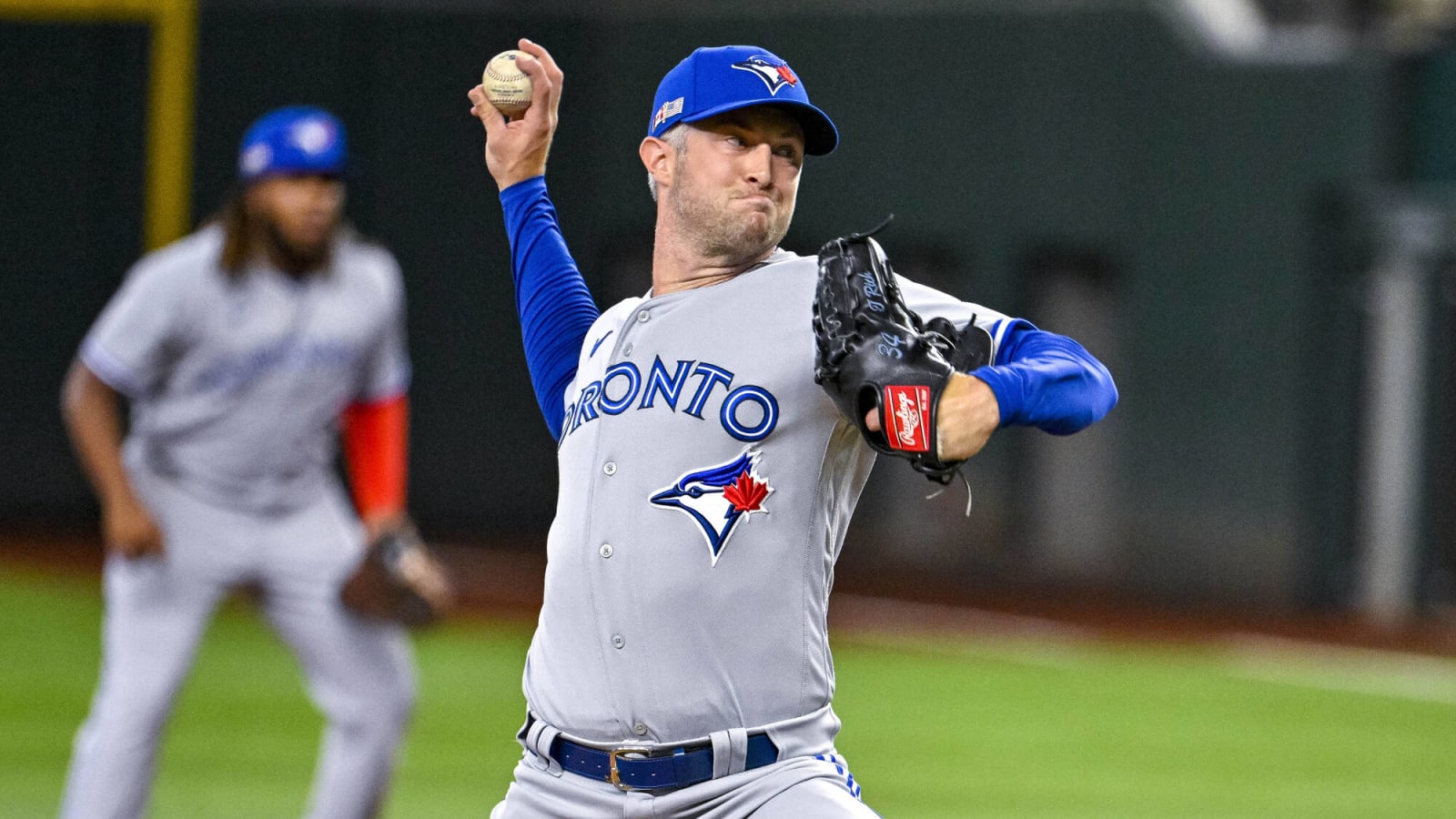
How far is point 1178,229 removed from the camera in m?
15.0

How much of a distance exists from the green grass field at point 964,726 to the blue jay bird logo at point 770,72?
4.13m

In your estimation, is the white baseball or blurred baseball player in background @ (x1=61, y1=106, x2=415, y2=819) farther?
blurred baseball player in background @ (x1=61, y1=106, x2=415, y2=819)

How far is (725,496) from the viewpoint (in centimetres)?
286

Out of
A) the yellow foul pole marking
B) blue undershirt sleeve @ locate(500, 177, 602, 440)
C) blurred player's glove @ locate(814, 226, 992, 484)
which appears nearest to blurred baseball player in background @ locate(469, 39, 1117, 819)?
blurred player's glove @ locate(814, 226, 992, 484)

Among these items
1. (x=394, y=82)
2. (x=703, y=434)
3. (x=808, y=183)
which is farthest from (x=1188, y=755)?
(x=394, y=82)

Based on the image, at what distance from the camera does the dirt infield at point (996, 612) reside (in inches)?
502

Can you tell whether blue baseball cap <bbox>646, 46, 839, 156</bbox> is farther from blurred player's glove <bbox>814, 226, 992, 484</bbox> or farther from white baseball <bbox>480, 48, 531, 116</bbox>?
white baseball <bbox>480, 48, 531, 116</bbox>

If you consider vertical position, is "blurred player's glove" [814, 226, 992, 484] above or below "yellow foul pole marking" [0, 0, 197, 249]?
below

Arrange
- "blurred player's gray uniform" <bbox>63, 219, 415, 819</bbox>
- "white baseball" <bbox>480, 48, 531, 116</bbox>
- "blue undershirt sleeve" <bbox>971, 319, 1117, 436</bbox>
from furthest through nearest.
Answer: "blurred player's gray uniform" <bbox>63, 219, 415, 819</bbox> → "white baseball" <bbox>480, 48, 531, 116</bbox> → "blue undershirt sleeve" <bbox>971, 319, 1117, 436</bbox>

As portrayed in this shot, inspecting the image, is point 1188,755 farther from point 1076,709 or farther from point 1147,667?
point 1147,667

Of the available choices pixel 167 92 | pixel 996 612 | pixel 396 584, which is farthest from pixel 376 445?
pixel 996 612

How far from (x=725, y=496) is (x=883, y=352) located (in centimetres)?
41

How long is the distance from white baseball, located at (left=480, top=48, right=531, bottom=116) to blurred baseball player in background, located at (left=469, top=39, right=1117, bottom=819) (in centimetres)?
49

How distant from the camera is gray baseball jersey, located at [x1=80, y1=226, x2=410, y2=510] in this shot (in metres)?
5.14
